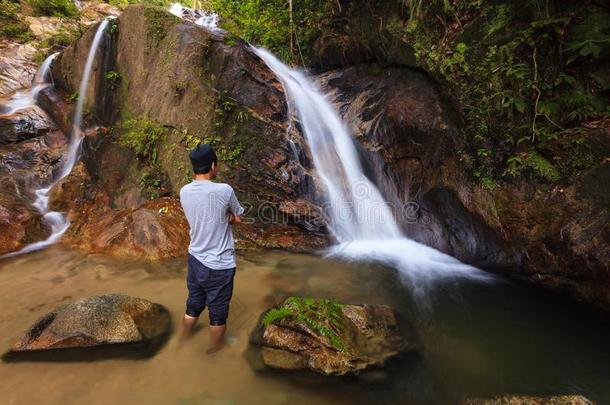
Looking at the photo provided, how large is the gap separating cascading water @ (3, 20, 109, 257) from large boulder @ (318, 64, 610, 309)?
23.1ft

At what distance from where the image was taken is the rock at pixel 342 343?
3.38 meters

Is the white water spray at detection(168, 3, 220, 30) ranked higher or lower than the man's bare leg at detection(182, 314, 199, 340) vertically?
higher

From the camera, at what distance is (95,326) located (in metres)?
3.68

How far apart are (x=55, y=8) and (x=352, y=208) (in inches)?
767

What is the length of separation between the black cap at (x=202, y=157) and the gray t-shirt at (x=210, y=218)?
15 cm

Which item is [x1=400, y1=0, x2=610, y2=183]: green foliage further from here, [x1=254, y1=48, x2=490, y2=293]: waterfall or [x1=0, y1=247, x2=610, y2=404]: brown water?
[x1=0, y1=247, x2=610, y2=404]: brown water

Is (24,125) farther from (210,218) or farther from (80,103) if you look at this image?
(210,218)

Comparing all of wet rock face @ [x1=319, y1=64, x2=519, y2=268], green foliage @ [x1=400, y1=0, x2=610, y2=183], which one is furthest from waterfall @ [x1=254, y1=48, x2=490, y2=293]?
green foliage @ [x1=400, y1=0, x2=610, y2=183]

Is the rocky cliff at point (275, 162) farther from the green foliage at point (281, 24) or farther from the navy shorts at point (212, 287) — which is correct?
the navy shorts at point (212, 287)

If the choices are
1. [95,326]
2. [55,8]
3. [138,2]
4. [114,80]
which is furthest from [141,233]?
[138,2]

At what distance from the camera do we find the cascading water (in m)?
7.21

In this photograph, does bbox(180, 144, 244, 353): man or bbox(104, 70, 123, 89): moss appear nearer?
bbox(180, 144, 244, 353): man

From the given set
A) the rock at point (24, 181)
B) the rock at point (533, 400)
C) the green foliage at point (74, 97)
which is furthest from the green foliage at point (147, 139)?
the rock at point (533, 400)

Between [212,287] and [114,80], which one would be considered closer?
[212,287]
